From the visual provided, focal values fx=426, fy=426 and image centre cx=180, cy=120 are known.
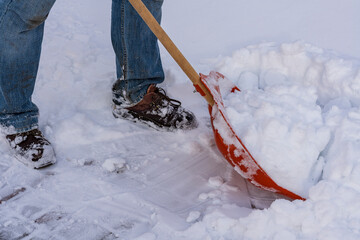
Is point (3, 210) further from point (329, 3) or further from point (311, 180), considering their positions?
point (329, 3)

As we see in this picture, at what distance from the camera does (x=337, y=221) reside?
129cm

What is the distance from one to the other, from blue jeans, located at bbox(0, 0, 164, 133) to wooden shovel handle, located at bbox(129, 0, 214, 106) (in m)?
0.25

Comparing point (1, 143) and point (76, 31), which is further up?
point (76, 31)

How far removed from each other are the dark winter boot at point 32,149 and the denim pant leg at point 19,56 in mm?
34

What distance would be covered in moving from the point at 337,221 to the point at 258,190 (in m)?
0.39

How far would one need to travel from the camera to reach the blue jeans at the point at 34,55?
5.11ft

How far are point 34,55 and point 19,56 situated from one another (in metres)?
0.06

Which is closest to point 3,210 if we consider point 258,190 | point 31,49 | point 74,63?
point 31,49

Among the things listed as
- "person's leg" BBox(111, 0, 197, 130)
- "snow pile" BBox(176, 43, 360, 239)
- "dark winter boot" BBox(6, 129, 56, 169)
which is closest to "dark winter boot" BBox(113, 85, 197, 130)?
"person's leg" BBox(111, 0, 197, 130)

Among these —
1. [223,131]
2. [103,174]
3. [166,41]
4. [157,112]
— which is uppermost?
[166,41]

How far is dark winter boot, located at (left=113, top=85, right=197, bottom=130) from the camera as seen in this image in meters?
1.97

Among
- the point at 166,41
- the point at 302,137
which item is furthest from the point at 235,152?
the point at 166,41

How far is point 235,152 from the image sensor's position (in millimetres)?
1528

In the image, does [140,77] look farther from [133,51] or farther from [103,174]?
[103,174]
